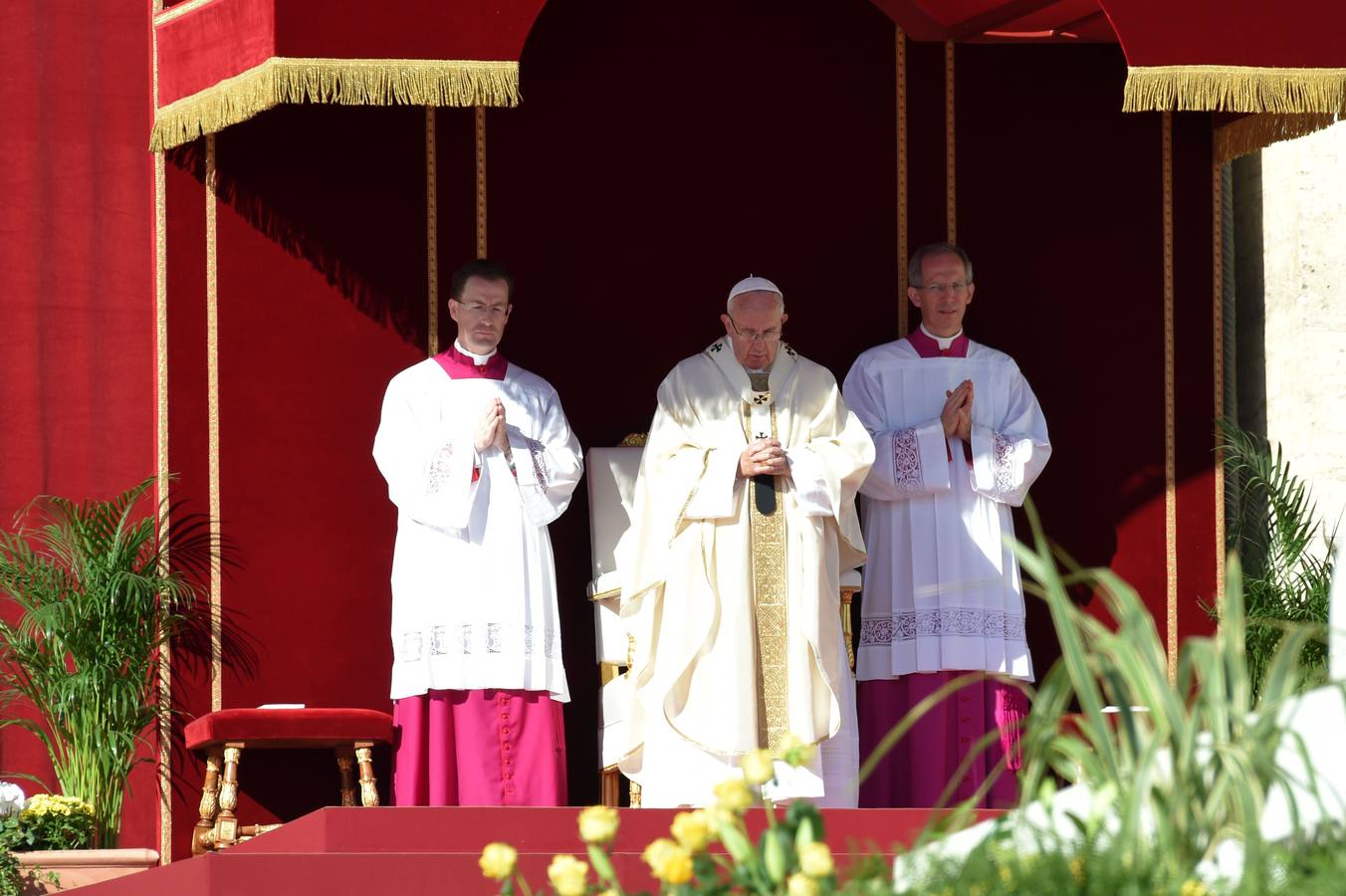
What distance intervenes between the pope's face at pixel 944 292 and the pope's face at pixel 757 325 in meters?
0.74

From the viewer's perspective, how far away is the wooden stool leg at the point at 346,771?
944cm

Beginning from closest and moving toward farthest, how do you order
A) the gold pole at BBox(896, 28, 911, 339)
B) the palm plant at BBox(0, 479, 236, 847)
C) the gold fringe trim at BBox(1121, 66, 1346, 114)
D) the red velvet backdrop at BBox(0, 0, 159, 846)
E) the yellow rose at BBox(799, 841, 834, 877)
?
1. the yellow rose at BBox(799, 841, 834, 877)
2. the gold fringe trim at BBox(1121, 66, 1346, 114)
3. the palm plant at BBox(0, 479, 236, 847)
4. the red velvet backdrop at BBox(0, 0, 159, 846)
5. the gold pole at BBox(896, 28, 911, 339)

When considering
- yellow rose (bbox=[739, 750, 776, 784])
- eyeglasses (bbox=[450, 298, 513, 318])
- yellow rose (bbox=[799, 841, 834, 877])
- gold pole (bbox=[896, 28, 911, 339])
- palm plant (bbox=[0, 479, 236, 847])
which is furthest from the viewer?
gold pole (bbox=[896, 28, 911, 339])

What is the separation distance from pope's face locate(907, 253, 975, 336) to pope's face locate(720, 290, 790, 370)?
0.74 m

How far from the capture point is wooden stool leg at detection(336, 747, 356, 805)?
944cm

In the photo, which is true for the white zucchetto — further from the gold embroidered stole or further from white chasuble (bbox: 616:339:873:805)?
the gold embroidered stole

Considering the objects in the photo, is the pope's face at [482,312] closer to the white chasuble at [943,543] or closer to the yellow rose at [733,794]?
the white chasuble at [943,543]

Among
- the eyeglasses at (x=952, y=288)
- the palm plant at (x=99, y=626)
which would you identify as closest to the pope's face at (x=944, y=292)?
the eyeglasses at (x=952, y=288)

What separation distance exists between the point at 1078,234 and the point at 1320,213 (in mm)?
1536

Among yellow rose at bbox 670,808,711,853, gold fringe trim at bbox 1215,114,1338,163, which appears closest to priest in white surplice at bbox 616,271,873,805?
gold fringe trim at bbox 1215,114,1338,163

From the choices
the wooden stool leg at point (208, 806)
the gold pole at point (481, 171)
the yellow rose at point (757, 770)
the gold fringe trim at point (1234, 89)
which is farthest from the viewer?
the gold pole at point (481, 171)

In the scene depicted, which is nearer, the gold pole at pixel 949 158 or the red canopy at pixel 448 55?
the red canopy at pixel 448 55

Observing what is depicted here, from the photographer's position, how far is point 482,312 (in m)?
9.49

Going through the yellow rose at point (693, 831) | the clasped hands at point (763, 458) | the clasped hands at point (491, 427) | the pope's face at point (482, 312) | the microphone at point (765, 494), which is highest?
the pope's face at point (482, 312)
